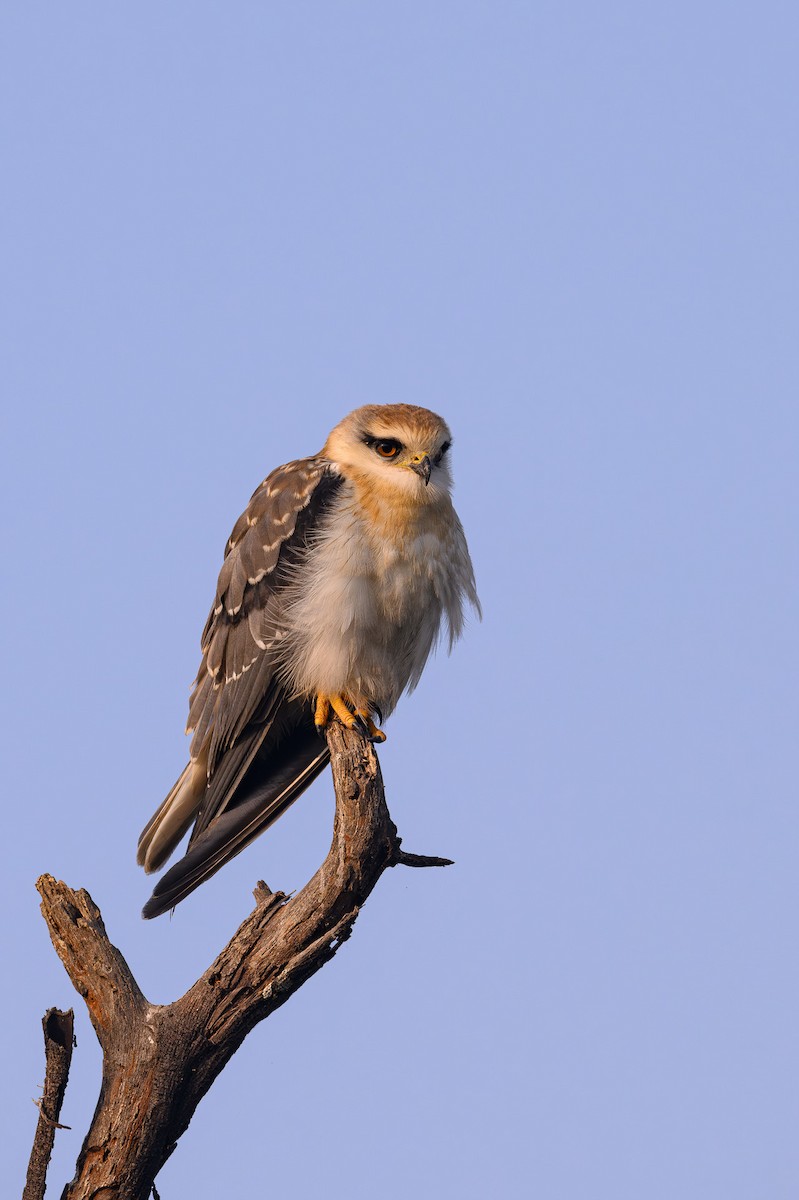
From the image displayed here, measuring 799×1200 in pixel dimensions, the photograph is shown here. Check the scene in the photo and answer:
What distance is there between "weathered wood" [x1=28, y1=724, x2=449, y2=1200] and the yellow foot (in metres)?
1.00

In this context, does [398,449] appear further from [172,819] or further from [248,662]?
[172,819]

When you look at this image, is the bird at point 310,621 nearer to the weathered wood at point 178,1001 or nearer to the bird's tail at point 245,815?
the bird's tail at point 245,815

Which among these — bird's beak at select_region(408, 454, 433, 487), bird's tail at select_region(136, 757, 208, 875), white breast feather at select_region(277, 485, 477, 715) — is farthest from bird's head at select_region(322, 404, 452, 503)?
bird's tail at select_region(136, 757, 208, 875)

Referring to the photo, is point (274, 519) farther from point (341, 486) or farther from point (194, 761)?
point (194, 761)

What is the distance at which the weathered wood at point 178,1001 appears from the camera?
17.4ft

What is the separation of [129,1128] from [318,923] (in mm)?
1074

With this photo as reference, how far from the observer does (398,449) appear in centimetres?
709

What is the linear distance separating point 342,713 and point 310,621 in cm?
48

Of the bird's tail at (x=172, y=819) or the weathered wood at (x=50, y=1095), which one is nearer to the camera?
the weathered wood at (x=50, y=1095)

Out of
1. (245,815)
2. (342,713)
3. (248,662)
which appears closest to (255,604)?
(248,662)

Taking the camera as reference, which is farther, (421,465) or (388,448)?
(388,448)

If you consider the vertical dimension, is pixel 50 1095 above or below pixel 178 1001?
below

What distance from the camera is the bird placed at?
6.61 m

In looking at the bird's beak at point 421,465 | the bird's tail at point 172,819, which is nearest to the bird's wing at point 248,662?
the bird's tail at point 172,819
